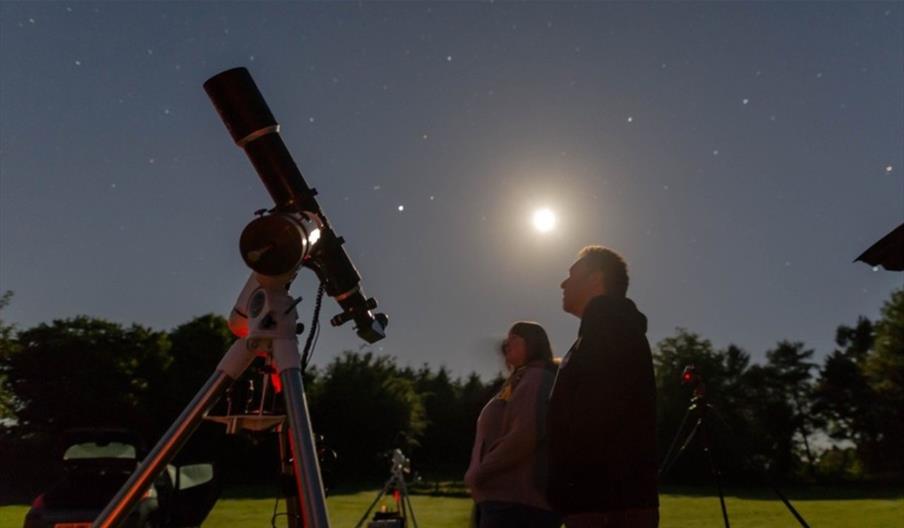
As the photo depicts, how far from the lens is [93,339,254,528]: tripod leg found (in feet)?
6.38

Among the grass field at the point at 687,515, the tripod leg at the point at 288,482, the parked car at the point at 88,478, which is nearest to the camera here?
the tripod leg at the point at 288,482

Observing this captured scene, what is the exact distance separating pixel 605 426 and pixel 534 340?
1.37m

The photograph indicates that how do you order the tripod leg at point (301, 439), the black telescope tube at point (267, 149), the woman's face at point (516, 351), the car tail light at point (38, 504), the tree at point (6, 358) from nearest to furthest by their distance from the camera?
the tripod leg at point (301, 439) < the black telescope tube at point (267, 149) < the woman's face at point (516, 351) < the car tail light at point (38, 504) < the tree at point (6, 358)

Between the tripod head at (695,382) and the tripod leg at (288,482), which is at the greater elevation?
the tripod head at (695,382)

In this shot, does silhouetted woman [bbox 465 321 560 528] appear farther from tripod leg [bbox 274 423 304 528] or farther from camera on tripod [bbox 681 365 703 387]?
camera on tripod [bbox 681 365 703 387]

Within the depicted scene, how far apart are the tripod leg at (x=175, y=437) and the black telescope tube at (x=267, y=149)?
52cm

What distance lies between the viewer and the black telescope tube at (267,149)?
2531 mm

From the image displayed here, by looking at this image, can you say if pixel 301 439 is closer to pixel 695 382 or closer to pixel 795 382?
pixel 695 382

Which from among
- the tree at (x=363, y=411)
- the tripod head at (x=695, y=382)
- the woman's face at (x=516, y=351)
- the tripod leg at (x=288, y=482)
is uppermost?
the tree at (x=363, y=411)

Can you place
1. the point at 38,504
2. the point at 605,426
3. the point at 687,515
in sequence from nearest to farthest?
the point at 605,426
the point at 38,504
the point at 687,515

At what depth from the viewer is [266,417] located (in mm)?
2176

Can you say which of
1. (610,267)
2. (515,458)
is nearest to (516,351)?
(515,458)

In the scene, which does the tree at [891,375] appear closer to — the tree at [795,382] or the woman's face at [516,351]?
the tree at [795,382]

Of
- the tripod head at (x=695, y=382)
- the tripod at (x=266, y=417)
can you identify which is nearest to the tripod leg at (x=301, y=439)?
the tripod at (x=266, y=417)
